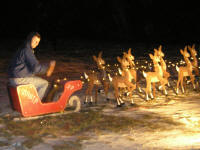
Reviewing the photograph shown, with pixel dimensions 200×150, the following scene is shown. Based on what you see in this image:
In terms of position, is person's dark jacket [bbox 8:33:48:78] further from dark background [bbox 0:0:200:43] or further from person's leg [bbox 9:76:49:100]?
dark background [bbox 0:0:200:43]

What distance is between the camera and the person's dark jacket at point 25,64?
26.0 ft

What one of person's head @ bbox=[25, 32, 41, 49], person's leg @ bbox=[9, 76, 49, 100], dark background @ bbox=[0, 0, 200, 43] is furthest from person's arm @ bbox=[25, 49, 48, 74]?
dark background @ bbox=[0, 0, 200, 43]

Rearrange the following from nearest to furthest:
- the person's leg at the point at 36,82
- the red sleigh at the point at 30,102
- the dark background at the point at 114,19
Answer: the red sleigh at the point at 30,102 < the person's leg at the point at 36,82 < the dark background at the point at 114,19

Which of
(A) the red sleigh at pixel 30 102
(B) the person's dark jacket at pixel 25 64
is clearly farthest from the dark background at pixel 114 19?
(B) the person's dark jacket at pixel 25 64

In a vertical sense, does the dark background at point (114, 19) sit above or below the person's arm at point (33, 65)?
above

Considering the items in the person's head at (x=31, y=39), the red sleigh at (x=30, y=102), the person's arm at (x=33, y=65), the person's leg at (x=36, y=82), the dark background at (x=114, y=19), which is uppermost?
the dark background at (x=114, y=19)

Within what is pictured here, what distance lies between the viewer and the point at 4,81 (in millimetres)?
13633

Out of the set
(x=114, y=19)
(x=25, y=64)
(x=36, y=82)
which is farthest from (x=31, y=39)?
(x=114, y=19)

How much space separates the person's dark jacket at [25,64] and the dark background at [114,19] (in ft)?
62.5

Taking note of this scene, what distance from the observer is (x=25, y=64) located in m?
8.05

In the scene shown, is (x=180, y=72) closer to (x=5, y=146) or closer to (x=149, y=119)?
(x=149, y=119)

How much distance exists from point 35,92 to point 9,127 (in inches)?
34.8

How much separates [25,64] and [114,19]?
2642 centimetres

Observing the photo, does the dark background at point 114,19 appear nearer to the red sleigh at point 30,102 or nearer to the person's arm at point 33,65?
the red sleigh at point 30,102
